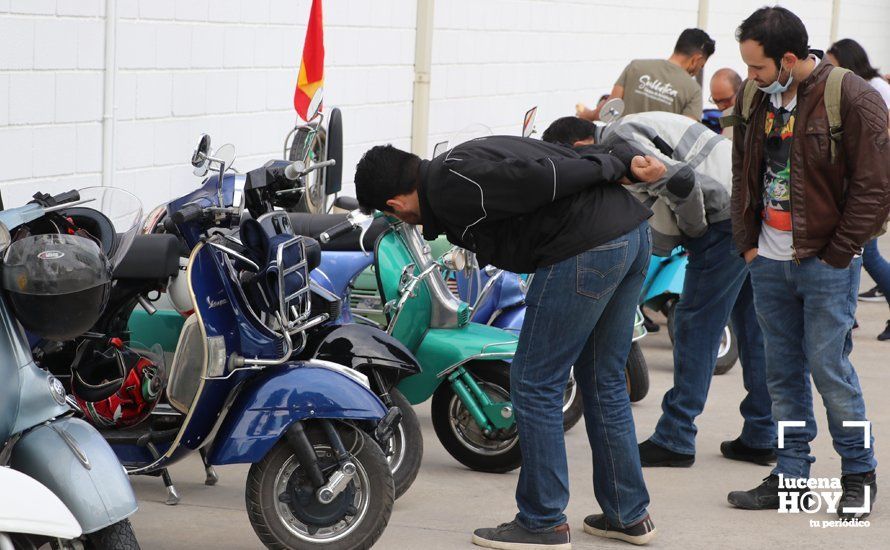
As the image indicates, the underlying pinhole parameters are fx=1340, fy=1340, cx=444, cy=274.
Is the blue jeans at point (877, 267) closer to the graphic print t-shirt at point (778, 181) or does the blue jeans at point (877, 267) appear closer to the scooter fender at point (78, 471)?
the graphic print t-shirt at point (778, 181)

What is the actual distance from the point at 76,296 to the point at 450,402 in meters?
2.36

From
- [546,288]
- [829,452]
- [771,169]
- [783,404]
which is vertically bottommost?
[829,452]

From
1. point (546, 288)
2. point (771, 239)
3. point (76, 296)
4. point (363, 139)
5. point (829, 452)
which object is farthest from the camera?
point (363, 139)

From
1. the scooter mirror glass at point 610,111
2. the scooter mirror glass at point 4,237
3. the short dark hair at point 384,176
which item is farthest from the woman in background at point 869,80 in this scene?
the scooter mirror glass at point 4,237

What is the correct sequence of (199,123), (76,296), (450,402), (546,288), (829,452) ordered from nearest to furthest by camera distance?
1. (76,296)
2. (546,288)
3. (450,402)
4. (829,452)
5. (199,123)

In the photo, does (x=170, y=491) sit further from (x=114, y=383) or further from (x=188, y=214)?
(x=188, y=214)

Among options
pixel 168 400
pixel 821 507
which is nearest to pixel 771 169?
pixel 821 507

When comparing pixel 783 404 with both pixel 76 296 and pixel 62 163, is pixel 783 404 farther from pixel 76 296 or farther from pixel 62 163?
pixel 62 163

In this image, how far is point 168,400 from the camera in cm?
478

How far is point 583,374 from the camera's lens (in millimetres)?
4773

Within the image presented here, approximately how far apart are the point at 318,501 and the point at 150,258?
1.13 metres

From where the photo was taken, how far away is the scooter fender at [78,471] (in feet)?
10.6

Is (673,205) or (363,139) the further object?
(363,139)

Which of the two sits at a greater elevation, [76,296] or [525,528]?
[76,296]
